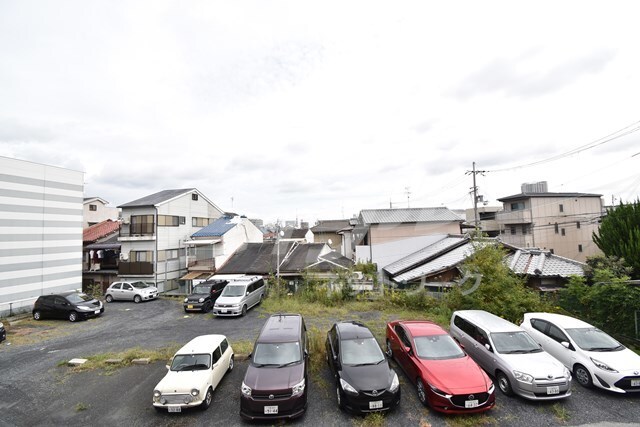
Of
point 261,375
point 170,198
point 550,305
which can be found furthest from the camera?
point 170,198

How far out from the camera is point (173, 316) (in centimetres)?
1630

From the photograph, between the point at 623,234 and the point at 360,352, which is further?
the point at 623,234

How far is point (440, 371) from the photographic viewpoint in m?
6.86

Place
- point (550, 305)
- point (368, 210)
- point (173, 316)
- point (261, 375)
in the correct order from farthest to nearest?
point (368, 210) → point (173, 316) → point (550, 305) → point (261, 375)

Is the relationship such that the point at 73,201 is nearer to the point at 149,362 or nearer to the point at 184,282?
the point at 184,282

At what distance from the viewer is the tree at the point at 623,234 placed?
46.6 feet

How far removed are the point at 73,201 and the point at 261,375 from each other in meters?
22.0

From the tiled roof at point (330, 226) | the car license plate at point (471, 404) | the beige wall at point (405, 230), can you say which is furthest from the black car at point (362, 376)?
the tiled roof at point (330, 226)

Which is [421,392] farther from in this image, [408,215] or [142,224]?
[142,224]

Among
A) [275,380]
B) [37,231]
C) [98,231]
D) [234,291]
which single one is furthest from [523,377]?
[98,231]

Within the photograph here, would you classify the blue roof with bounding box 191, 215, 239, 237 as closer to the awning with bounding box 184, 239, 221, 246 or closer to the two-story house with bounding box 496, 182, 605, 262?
the awning with bounding box 184, 239, 221, 246

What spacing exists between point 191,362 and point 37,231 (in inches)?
741

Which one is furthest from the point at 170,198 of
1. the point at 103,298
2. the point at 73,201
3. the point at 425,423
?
the point at 425,423

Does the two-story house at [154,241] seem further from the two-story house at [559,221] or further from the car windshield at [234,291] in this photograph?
the two-story house at [559,221]
